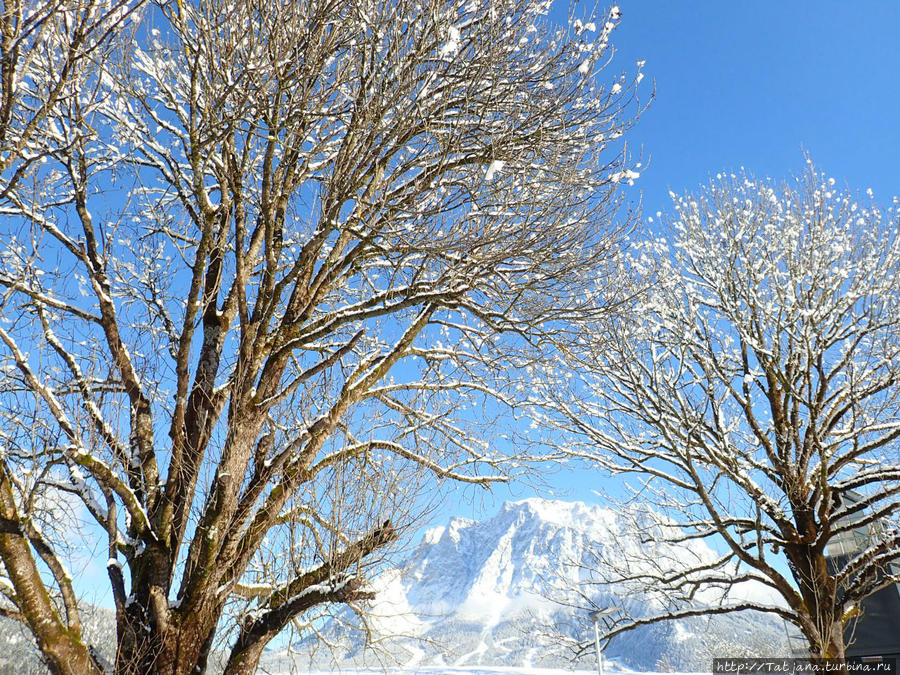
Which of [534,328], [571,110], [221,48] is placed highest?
[571,110]

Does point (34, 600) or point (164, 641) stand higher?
point (34, 600)

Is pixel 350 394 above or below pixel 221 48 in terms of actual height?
below

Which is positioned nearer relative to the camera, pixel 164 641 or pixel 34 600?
pixel 34 600

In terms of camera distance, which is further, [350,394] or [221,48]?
[350,394]

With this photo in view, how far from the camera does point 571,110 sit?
5.48m

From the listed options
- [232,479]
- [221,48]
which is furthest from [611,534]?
[221,48]

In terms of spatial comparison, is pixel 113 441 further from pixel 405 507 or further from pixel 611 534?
pixel 611 534

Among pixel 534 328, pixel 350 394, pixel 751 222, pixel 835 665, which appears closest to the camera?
pixel 350 394

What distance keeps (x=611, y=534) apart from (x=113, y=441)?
24.8 feet

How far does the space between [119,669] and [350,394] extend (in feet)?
7.96

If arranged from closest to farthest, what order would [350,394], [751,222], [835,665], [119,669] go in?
[119,669], [350,394], [835,665], [751,222]

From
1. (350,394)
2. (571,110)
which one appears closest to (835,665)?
(350,394)

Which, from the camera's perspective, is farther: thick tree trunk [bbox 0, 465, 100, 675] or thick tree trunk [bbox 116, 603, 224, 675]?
thick tree trunk [bbox 116, 603, 224, 675]

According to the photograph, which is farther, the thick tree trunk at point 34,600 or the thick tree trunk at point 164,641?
the thick tree trunk at point 164,641
